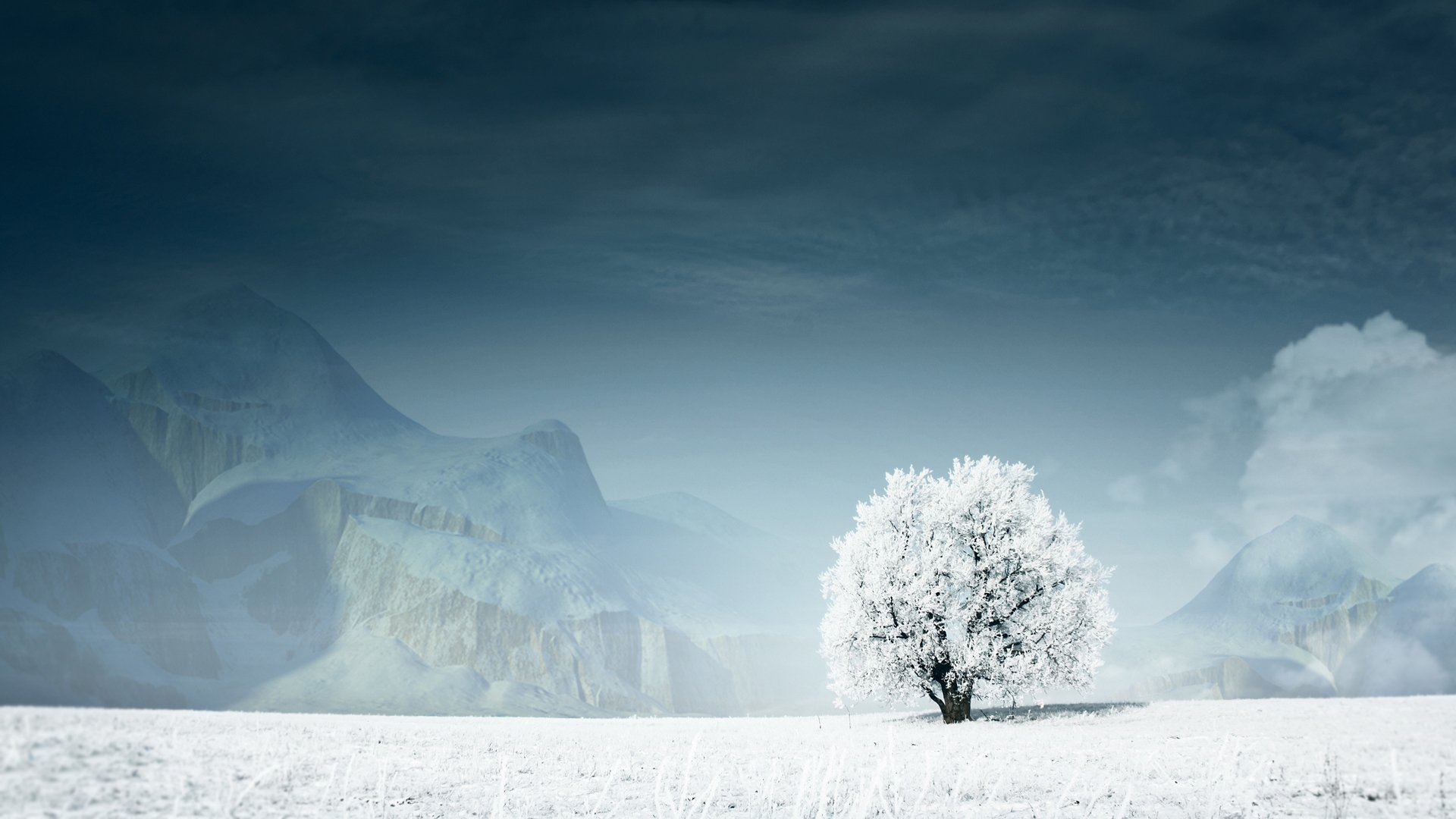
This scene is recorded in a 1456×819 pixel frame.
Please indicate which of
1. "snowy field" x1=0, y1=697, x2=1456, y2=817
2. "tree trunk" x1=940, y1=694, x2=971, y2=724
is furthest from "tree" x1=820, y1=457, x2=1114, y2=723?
"snowy field" x1=0, y1=697, x2=1456, y2=817

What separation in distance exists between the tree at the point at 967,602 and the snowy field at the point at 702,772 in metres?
9.13

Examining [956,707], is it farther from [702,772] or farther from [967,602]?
[702,772]

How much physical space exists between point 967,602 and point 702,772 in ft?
80.9

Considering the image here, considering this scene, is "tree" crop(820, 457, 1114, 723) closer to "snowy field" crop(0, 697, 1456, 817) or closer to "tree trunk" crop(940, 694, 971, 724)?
"tree trunk" crop(940, 694, 971, 724)

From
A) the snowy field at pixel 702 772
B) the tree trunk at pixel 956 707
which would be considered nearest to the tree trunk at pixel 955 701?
the tree trunk at pixel 956 707

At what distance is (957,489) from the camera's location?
47938 mm

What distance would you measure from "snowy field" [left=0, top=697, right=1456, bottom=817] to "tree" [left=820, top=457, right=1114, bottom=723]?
9.13 metres

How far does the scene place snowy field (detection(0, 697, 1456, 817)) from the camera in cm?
1711

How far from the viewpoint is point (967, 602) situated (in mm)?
46188

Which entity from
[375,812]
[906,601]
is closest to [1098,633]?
[906,601]

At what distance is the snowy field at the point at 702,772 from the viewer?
56.1ft

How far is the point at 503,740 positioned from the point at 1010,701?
2402 centimetres

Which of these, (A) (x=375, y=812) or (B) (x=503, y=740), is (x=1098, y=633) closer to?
(B) (x=503, y=740)

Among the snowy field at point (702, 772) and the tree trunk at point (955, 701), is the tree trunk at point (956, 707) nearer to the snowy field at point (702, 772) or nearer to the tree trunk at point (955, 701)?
the tree trunk at point (955, 701)
